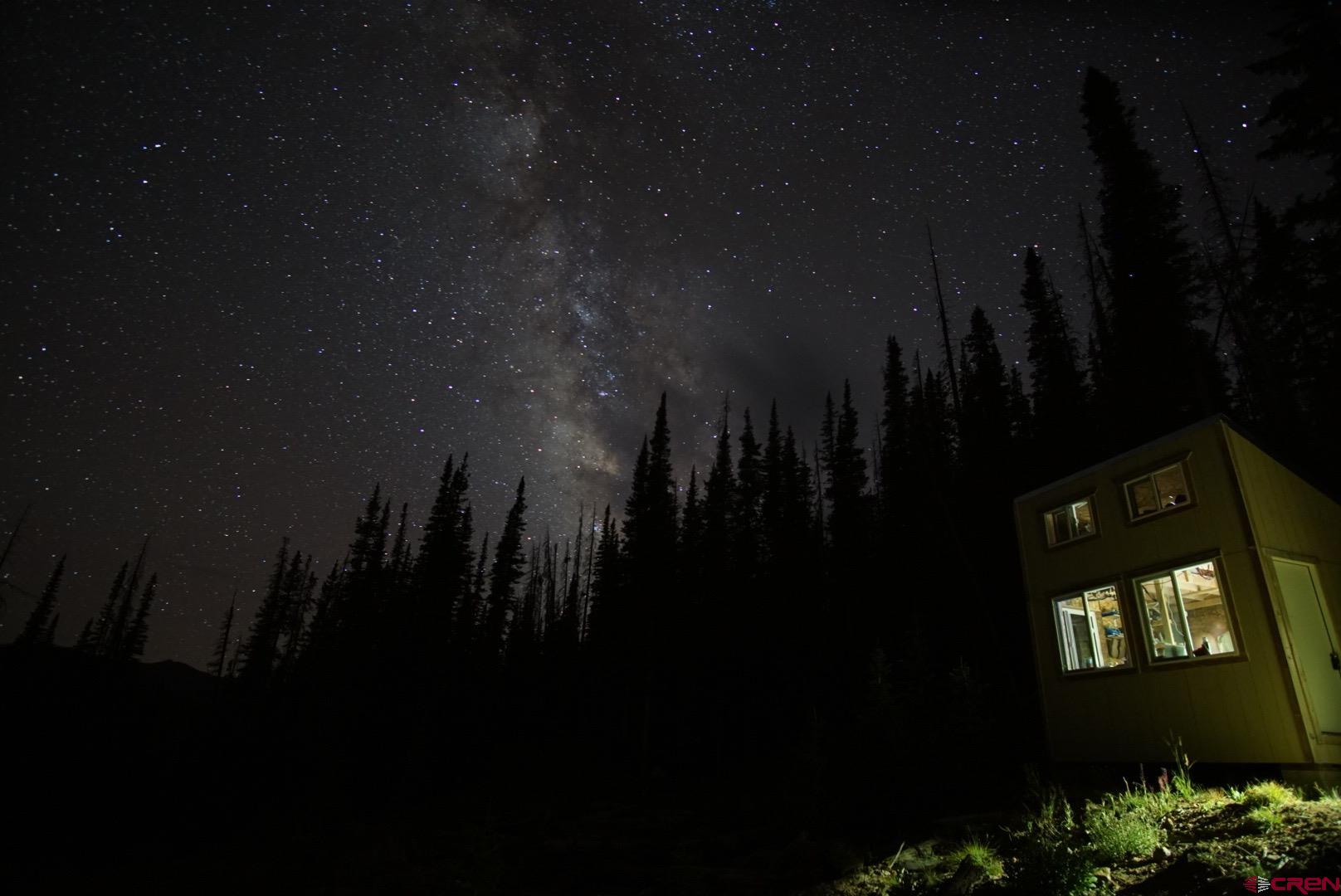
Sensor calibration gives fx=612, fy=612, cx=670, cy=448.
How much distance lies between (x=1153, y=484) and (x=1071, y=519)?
1898mm

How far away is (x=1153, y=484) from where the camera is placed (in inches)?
459

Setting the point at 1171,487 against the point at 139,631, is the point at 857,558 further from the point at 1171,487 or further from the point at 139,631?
the point at 139,631

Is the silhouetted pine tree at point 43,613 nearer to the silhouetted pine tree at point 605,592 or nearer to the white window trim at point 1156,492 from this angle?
the silhouetted pine tree at point 605,592

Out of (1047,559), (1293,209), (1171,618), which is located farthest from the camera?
(1293,209)

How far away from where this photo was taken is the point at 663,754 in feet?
116

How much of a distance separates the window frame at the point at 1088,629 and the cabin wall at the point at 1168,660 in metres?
0.04

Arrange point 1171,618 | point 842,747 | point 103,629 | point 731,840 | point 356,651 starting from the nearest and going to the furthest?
point 1171,618, point 731,840, point 842,747, point 356,651, point 103,629

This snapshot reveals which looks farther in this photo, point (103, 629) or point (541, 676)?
point (103, 629)

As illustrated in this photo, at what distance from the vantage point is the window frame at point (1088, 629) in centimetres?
1147

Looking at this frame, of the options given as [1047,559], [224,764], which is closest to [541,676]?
[224,764]

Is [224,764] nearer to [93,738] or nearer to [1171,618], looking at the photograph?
[93,738]

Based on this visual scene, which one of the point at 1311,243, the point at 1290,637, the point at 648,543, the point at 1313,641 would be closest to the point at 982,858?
the point at 1290,637

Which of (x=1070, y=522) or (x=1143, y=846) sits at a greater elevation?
(x=1070, y=522)

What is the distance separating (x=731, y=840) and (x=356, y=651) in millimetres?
38081
